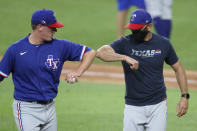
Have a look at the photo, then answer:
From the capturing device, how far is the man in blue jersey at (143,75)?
5973 mm

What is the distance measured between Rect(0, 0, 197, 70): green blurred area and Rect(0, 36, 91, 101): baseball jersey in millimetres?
8292

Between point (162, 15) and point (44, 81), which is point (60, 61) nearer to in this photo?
point (44, 81)

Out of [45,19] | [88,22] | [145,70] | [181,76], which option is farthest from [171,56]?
[88,22]

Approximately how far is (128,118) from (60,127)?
2571 mm

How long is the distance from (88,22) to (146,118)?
38.2 ft

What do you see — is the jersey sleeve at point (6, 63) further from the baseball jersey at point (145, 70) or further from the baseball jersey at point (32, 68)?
the baseball jersey at point (145, 70)

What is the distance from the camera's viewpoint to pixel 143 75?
236 inches

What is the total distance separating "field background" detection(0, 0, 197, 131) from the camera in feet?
28.4

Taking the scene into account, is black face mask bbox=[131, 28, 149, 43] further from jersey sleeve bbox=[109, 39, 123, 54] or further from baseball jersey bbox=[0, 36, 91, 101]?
baseball jersey bbox=[0, 36, 91, 101]

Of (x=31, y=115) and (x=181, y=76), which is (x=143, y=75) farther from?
(x=31, y=115)

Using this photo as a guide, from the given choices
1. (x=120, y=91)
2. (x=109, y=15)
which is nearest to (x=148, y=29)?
(x=120, y=91)

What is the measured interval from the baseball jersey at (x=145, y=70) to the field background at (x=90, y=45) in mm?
2276

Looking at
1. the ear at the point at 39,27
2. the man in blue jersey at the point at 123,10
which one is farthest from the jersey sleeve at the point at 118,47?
the man in blue jersey at the point at 123,10

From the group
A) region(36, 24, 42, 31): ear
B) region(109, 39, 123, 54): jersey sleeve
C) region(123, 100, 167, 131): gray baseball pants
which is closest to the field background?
region(123, 100, 167, 131): gray baseball pants
